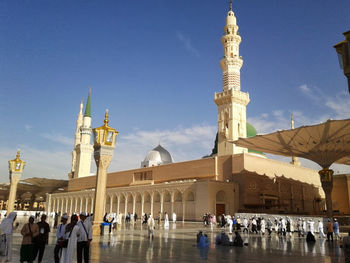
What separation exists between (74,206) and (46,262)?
4597 cm

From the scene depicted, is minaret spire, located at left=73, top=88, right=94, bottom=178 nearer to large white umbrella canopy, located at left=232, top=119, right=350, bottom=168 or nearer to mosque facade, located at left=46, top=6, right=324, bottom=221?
mosque facade, located at left=46, top=6, right=324, bottom=221

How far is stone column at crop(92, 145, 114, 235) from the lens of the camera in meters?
14.1

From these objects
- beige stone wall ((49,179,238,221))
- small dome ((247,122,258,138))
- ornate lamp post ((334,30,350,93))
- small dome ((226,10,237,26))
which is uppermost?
small dome ((226,10,237,26))

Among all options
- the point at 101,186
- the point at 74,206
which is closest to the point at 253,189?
the point at 101,186

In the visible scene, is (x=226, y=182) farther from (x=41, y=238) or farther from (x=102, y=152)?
(x=41, y=238)

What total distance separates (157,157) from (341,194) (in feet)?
94.6

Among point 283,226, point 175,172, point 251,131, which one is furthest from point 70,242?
point 251,131

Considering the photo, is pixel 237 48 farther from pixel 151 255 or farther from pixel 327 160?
pixel 151 255

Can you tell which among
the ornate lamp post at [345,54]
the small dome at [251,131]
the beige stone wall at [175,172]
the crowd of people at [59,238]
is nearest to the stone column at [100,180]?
the crowd of people at [59,238]

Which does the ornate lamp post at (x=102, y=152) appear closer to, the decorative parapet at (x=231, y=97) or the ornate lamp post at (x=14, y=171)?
the ornate lamp post at (x=14, y=171)

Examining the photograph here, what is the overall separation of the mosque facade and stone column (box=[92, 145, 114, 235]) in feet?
52.2

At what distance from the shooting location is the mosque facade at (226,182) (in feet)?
100

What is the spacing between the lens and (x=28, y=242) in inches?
258

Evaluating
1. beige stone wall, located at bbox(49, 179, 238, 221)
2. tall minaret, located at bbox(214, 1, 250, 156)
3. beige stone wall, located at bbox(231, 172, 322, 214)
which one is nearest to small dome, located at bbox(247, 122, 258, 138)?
tall minaret, located at bbox(214, 1, 250, 156)
